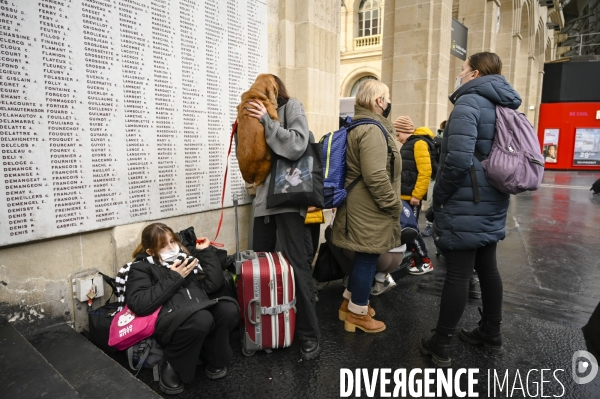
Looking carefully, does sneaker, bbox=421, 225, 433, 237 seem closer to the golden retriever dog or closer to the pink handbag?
the golden retriever dog

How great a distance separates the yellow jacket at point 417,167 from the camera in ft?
13.9

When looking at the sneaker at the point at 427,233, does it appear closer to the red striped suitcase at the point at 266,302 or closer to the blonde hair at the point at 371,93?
the blonde hair at the point at 371,93

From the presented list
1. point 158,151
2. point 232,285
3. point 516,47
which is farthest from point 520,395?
point 516,47

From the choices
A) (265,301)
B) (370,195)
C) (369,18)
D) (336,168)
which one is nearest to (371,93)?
(336,168)

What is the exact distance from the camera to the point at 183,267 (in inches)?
94.9

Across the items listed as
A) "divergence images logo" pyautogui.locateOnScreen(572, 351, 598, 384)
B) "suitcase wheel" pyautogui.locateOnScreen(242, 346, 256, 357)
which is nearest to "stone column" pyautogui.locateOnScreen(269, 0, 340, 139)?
"suitcase wheel" pyautogui.locateOnScreen(242, 346, 256, 357)

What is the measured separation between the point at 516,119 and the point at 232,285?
2.12 meters

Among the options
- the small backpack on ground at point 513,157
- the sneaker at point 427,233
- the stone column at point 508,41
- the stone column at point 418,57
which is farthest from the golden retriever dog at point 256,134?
the stone column at point 508,41

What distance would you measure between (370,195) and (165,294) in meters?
1.45

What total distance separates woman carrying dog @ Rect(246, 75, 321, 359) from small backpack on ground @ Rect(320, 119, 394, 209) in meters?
0.22

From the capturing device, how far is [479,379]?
7.67 ft

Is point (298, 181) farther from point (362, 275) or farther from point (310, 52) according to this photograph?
point (310, 52)

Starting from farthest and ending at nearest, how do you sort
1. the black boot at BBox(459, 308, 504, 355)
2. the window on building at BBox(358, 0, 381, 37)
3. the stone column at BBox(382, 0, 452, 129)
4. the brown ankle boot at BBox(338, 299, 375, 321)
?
the window on building at BBox(358, 0, 381, 37), the stone column at BBox(382, 0, 452, 129), the brown ankle boot at BBox(338, 299, 375, 321), the black boot at BBox(459, 308, 504, 355)

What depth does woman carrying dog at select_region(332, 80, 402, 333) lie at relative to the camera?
2.58 m
